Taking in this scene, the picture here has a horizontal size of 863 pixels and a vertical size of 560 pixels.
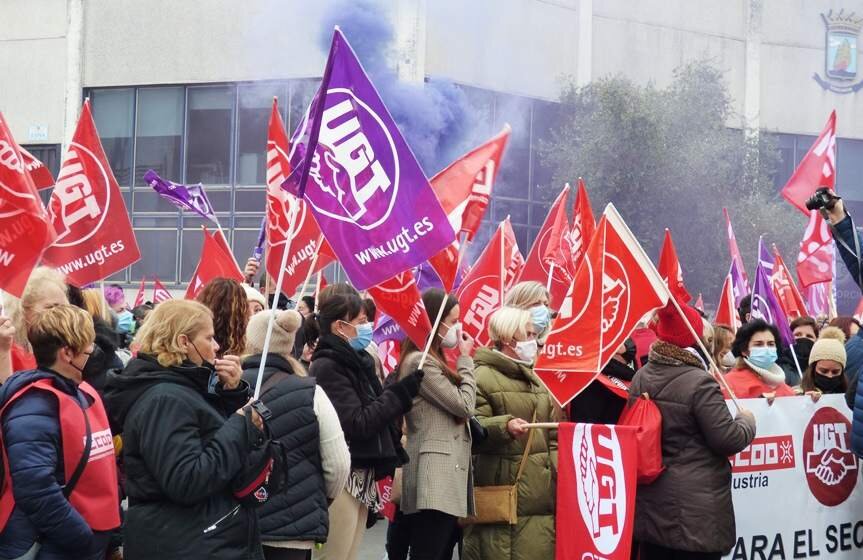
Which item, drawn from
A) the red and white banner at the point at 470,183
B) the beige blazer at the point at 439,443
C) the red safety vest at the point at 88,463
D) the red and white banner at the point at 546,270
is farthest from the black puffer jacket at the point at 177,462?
the red and white banner at the point at 546,270

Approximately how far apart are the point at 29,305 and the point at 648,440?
3.11 m

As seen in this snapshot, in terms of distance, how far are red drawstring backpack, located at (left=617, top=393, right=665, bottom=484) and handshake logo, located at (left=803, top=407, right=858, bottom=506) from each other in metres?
1.69

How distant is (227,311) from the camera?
20.0 feet

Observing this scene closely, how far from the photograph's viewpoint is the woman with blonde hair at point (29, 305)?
5.75 meters

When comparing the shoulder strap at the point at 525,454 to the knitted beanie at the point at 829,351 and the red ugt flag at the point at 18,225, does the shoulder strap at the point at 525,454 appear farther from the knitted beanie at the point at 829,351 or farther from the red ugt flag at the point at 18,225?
the red ugt flag at the point at 18,225

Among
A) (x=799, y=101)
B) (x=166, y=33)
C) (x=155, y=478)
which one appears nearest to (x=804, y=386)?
(x=155, y=478)

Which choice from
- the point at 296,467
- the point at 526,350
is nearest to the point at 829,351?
the point at 526,350

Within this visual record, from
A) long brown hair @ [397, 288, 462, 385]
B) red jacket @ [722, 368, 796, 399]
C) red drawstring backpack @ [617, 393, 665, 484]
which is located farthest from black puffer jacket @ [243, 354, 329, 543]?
red jacket @ [722, 368, 796, 399]

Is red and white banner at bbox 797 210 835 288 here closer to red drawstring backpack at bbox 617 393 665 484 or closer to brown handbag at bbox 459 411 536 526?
brown handbag at bbox 459 411 536 526

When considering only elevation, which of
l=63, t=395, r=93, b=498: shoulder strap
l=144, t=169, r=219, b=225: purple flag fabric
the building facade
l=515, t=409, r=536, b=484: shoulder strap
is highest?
the building facade

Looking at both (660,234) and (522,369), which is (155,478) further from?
(660,234)

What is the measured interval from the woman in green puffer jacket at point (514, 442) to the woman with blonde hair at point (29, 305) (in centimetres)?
242

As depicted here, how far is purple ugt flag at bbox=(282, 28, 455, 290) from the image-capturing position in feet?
20.0

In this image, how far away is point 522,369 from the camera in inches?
284
